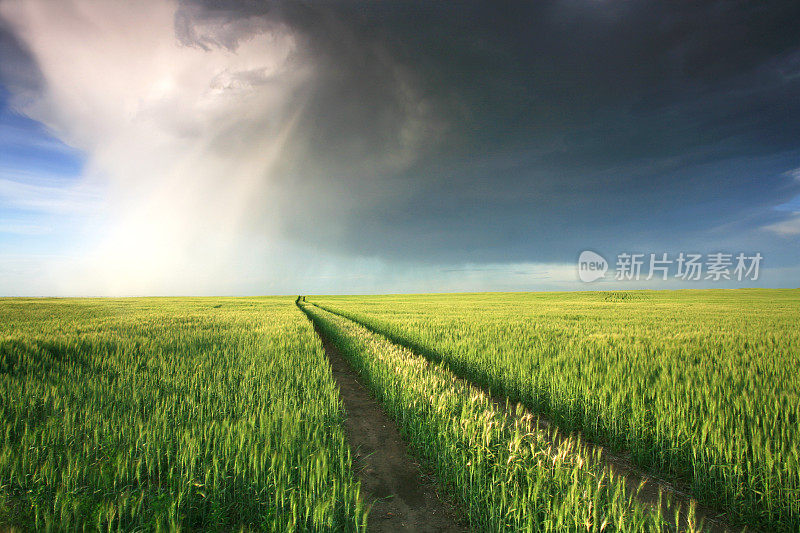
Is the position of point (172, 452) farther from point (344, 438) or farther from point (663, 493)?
point (663, 493)

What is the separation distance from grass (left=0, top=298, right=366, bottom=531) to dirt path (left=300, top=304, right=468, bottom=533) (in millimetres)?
398

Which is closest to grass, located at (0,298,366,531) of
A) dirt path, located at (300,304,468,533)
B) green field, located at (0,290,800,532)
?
green field, located at (0,290,800,532)

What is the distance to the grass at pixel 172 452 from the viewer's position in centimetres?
255

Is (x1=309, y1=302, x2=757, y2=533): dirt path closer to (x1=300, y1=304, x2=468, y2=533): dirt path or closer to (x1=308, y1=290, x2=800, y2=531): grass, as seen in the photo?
(x1=308, y1=290, x2=800, y2=531): grass

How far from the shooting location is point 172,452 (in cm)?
344

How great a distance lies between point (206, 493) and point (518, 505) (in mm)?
2763

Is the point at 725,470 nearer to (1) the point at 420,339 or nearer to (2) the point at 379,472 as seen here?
(2) the point at 379,472

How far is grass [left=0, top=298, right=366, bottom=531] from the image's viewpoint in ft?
8.37

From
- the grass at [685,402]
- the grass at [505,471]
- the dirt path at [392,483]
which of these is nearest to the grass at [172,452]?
the dirt path at [392,483]

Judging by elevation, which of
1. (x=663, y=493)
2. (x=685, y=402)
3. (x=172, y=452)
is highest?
(x=172, y=452)

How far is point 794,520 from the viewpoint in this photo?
307 centimetres

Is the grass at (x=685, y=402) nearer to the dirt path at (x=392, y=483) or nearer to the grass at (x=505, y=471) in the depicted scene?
the grass at (x=505, y=471)

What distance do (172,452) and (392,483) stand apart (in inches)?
97.3

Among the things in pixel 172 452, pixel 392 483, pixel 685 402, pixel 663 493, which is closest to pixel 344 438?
pixel 392 483
